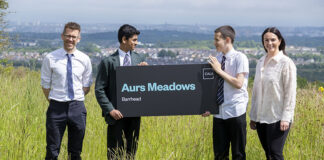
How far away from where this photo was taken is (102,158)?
14.4ft

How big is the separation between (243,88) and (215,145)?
0.66 m

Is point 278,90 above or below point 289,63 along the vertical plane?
below

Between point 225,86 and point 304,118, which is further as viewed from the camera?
point 304,118

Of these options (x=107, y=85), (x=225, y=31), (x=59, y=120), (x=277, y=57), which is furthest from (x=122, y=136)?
(x=277, y=57)

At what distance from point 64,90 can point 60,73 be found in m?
0.17

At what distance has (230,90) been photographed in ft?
12.1

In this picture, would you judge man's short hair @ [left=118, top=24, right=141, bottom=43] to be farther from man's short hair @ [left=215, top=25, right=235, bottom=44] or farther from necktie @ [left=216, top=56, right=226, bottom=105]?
necktie @ [left=216, top=56, right=226, bottom=105]

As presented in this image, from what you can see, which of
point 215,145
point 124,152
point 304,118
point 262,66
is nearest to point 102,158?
point 124,152

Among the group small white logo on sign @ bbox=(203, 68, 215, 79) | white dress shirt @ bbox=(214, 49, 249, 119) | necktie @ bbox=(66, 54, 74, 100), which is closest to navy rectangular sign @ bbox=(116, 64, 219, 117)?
small white logo on sign @ bbox=(203, 68, 215, 79)

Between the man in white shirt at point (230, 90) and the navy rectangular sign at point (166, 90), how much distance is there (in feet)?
0.33

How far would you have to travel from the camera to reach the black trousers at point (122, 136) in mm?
3832

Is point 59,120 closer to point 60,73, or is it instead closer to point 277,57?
point 60,73

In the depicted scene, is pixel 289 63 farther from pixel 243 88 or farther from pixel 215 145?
pixel 215 145

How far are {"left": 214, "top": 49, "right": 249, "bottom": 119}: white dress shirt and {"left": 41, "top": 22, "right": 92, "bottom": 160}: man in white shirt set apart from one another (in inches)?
56.0
